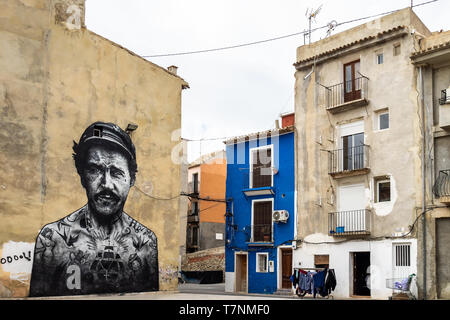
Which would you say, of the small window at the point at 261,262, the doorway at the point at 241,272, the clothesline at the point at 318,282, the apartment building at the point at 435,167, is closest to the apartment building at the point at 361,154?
the apartment building at the point at 435,167

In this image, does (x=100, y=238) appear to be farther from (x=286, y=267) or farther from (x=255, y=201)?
(x=255, y=201)

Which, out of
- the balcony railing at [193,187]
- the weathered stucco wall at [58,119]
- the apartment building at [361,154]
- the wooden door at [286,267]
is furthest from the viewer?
the balcony railing at [193,187]

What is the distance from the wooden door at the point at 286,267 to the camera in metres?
27.6

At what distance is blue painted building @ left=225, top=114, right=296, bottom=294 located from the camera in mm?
28031

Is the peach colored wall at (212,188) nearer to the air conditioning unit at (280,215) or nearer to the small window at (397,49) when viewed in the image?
the air conditioning unit at (280,215)

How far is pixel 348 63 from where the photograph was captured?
87.1 feet

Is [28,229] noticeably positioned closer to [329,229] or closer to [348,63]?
[329,229]

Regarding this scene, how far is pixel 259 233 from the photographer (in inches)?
1155

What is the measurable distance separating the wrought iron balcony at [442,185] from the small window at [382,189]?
234 centimetres

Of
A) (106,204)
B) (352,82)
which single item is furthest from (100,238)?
(352,82)

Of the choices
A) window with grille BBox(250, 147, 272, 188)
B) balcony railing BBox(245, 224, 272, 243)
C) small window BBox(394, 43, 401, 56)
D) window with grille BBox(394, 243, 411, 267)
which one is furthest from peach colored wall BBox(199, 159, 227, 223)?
small window BBox(394, 43, 401, 56)

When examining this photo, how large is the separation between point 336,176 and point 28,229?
13.9m

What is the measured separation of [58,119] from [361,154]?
13.2 m
